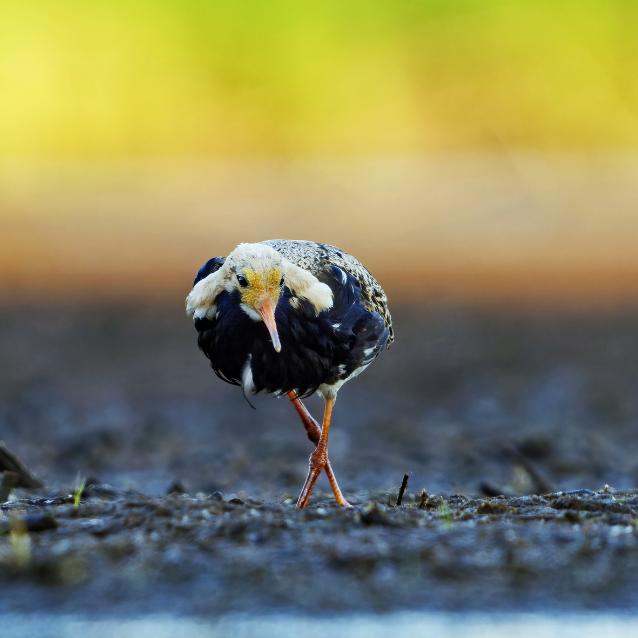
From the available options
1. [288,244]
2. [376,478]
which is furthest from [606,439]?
[288,244]

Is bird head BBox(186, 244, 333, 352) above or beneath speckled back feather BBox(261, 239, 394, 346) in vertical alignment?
beneath

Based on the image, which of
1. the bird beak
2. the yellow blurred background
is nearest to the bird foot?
the bird beak

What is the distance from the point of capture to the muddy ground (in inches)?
235

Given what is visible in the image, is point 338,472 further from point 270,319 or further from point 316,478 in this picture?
point 270,319

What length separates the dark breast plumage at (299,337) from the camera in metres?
7.81

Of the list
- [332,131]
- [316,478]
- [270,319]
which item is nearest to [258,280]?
[270,319]

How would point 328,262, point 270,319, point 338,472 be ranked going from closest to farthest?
point 270,319
point 328,262
point 338,472

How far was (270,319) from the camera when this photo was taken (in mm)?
7656

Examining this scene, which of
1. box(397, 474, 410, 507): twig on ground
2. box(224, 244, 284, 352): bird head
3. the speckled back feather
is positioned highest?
the speckled back feather

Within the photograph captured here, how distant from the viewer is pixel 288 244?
28.2 feet

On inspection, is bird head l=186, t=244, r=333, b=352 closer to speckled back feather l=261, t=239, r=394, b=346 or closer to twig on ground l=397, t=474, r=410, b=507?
speckled back feather l=261, t=239, r=394, b=346

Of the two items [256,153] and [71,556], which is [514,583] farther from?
[256,153]

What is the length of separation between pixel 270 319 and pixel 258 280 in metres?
0.21

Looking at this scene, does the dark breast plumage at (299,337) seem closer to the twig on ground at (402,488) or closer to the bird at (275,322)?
the bird at (275,322)
